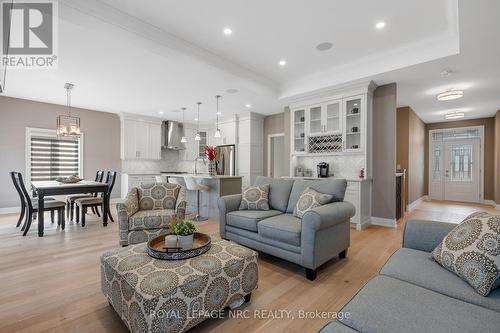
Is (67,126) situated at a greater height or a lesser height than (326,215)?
greater

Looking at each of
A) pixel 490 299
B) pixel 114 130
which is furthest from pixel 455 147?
pixel 114 130

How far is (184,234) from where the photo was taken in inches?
75.7

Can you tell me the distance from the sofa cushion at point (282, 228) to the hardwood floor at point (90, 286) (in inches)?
14.8

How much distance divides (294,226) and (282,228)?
0.43ft

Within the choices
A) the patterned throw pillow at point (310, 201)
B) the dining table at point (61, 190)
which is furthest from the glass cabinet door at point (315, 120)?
the dining table at point (61, 190)

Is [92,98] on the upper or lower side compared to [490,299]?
upper

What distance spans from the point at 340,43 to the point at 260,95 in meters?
2.07

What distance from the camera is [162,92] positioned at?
5.24 m

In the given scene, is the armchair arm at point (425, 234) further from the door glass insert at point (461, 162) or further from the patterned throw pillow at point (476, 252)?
the door glass insert at point (461, 162)

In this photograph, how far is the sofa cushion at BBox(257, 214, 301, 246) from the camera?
2.45 metres

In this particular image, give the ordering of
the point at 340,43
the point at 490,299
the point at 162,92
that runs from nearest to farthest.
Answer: the point at 490,299
the point at 340,43
the point at 162,92

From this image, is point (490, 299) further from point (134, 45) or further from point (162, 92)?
point (162, 92)

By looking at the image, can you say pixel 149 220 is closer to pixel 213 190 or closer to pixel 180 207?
pixel 180 207

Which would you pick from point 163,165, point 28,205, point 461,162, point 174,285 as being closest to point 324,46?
point 174,285
